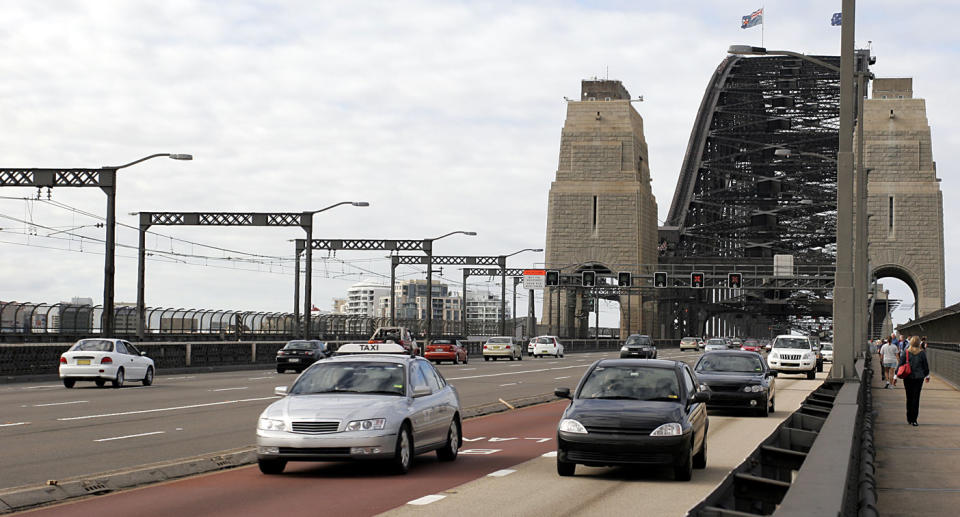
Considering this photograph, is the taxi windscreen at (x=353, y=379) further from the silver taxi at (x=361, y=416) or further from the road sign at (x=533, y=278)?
the road sign at (x=533, y=278)

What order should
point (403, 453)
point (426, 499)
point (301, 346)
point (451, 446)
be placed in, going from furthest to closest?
point (301, 346) → point (451, 446) → point (403, 453) → point (426, 499)

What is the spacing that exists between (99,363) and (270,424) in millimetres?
22963

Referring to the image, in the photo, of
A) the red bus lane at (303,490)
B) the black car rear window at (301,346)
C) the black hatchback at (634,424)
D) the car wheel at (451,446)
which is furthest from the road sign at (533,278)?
the black hatchback at (634,424)

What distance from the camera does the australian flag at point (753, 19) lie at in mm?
121625

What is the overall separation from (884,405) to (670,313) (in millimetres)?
118496

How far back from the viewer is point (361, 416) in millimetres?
14023

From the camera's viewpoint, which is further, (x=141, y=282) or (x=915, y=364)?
(x=141, y=282)

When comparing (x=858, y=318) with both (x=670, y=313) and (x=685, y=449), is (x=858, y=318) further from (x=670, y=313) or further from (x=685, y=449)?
(x=670, y=313)

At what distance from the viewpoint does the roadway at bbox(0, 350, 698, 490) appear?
15.8m

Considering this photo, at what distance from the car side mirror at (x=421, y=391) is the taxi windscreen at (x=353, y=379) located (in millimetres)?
151

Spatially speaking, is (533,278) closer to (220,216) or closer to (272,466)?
(220,216)

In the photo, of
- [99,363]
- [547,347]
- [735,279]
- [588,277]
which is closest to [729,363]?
[99,363]

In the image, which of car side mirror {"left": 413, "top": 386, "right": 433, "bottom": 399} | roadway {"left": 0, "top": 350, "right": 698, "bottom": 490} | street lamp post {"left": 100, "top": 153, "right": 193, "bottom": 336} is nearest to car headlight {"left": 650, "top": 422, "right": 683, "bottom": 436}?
car side mirror {"left": 413, "top": 386, "right": 433, "bottom": 399}

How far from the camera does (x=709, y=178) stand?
158 m
